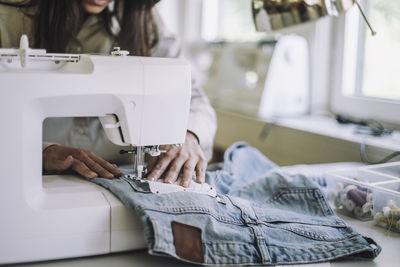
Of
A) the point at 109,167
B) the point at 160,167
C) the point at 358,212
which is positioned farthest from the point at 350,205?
the point at 109,167

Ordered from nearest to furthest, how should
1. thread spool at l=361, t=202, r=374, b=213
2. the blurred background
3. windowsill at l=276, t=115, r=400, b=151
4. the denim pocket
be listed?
the denim pocket → thread spool at l=361, t=202, r=374, b=213 → windowsill at l=276, t=115, r=400, b=151 → the blurred background

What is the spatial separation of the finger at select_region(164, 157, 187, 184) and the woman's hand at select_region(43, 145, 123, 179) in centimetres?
10

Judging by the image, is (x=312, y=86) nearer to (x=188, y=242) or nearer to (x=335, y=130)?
(x=335, y=130)

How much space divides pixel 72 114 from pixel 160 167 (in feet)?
0.75

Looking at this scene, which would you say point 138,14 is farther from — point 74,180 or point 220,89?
point 220,89

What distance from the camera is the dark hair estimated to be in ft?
4.50

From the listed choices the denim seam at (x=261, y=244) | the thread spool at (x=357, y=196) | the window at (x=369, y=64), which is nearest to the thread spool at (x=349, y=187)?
the thread spool at (x=357, y=196)

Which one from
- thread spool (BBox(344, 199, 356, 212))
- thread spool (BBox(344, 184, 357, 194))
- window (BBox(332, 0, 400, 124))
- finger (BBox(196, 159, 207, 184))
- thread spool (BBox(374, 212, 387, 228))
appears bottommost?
thread spool (BBox(374, 212, 387, 228))

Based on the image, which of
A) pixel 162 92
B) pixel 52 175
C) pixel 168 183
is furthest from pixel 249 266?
pixel 52 175

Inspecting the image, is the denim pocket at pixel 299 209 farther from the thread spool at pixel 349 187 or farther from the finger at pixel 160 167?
the finger at pixel 160 167

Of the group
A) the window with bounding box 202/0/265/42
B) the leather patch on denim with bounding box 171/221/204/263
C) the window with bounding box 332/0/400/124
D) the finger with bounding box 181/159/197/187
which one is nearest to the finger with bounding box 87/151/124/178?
the finger with bounding box 181/159/197/187

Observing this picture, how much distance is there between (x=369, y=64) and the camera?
1847 mm

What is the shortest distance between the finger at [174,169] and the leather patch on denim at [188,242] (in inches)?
7.0

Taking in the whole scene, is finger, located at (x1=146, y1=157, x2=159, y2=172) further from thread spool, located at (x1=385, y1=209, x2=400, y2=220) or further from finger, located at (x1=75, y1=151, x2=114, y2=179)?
thread spool, located at (x1=385, y1=209, x2=400, y2=220)
